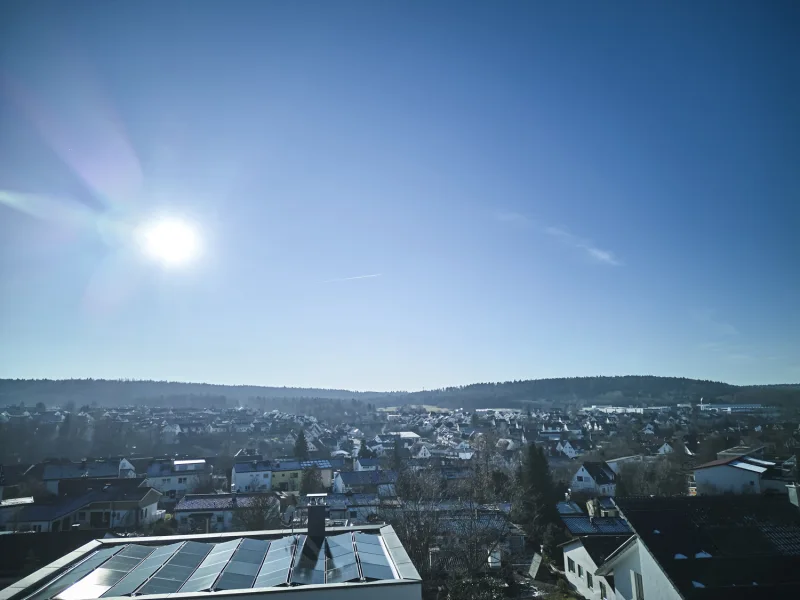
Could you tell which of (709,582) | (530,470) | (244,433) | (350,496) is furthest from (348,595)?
(244,433)

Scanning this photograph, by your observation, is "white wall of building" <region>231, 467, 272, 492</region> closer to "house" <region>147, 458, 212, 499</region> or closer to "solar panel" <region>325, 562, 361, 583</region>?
"house" <region>147, 458, 212, 499</region>

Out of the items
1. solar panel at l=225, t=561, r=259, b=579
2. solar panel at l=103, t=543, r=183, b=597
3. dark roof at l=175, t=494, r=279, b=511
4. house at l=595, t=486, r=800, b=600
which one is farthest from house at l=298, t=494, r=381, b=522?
solar panel at l=225, t=561, r=259, b=579

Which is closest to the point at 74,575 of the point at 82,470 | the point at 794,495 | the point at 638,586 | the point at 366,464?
the point at 638,586

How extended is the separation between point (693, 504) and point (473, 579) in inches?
315

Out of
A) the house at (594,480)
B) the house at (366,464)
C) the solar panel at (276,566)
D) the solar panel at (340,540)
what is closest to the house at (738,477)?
the house at (594,480)

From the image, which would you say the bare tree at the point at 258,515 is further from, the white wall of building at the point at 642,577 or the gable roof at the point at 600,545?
the white wall of building at the point at 642,577

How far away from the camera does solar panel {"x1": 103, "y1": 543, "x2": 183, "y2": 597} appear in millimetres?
9227

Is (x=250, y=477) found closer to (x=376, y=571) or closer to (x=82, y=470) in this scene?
(x=82, y=470)

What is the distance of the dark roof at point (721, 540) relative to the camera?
1261cm

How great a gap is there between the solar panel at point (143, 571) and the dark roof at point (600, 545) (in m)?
17.1

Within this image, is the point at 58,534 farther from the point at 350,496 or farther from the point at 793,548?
the point at 793,548

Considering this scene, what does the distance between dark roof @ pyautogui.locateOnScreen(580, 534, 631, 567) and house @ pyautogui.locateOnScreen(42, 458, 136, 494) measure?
47014mm

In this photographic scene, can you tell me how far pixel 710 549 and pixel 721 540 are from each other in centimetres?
54

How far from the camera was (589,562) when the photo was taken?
834 inches
